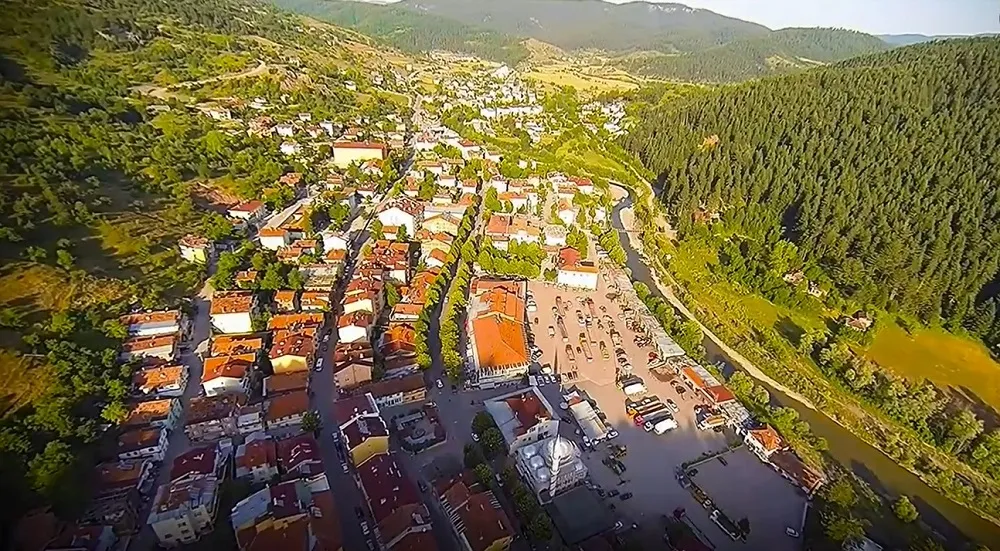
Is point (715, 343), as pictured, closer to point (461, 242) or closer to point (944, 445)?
point (944, 445)

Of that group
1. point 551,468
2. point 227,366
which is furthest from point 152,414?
point 551,468

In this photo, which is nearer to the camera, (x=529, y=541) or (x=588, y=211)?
(x=529, y=541)

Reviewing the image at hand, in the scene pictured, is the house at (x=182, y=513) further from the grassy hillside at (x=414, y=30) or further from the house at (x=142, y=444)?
the grassy hillside at (x=414, y=30)

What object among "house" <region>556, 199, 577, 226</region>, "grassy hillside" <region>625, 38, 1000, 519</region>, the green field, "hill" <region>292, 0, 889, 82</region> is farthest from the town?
"hill" <region>292, 0, 889, 82</region>

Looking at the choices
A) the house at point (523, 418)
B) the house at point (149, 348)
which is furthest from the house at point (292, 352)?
the house at point (523, 418)

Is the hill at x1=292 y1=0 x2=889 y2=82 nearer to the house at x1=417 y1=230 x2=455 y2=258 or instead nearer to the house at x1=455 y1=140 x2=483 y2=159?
the house at x1=455 y1=140 x2=483 y2=159

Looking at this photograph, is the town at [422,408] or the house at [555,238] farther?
the house at [555,238]

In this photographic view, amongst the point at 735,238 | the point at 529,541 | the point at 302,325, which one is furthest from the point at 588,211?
Result: the point at 529,541
